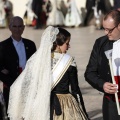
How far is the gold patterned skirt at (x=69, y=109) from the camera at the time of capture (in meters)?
5.02

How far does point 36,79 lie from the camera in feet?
16.4

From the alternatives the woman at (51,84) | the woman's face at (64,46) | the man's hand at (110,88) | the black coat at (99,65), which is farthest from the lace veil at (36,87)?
the man's hand at (110,88)

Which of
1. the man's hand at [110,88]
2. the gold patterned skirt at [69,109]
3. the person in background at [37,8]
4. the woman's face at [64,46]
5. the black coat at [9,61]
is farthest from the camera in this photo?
the person in background at [37,8]

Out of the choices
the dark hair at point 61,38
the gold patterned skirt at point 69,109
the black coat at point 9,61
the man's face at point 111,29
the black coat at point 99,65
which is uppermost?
the man's face at point 111,29

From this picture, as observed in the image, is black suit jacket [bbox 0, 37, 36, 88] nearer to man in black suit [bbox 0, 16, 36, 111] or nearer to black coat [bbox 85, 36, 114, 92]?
man in black suit [bbox 0, 16, 36, 111]

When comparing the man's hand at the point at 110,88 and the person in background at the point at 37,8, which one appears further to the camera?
the person in background at the point at 37,8

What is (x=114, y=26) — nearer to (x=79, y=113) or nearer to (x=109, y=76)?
(x=109, y=76)

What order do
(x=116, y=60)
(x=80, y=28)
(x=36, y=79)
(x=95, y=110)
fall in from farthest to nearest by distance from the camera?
(x=80, y=28) → (x=95, y=110) → (x=36, y=79) → (x=116, y=60)

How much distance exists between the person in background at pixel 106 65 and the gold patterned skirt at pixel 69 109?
0.47 m

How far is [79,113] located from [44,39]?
0.75 metres

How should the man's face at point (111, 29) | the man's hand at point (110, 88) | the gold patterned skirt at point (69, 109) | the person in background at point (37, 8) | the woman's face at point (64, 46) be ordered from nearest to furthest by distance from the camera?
the man's hand at point (110, 88), the man's face at point (111, 29), the woman's face at point (64, 46), the gold patterned skirt at point (69, 109), the person in background at point (37, 8)

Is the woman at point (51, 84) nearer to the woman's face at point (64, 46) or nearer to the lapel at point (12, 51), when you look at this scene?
the woman's face at point (64, 46)

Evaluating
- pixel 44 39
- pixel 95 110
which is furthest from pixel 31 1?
pixel 44 39

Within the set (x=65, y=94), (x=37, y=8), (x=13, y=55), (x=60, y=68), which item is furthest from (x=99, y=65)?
(x=37, y=8)
